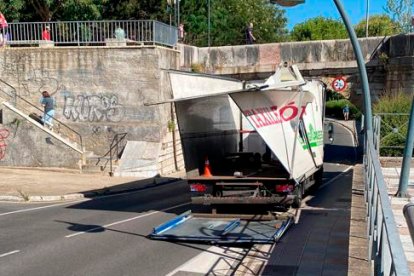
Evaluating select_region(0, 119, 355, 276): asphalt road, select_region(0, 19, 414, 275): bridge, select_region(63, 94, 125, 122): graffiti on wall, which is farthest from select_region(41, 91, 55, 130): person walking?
select_region(0, 119, 355, 276): asphalt road

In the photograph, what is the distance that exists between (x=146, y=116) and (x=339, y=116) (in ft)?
171

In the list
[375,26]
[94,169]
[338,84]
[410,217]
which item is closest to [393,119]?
[338,84]

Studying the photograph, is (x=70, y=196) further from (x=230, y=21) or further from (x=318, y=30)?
(x=318, y=30)

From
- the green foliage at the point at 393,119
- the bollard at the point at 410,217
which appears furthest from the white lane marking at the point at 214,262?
the green foliage at the point at 393,119

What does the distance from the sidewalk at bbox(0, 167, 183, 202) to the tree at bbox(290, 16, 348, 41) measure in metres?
62.1

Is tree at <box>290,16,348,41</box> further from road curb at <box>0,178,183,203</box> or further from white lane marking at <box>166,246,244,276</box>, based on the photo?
white lane marking at <box>166,246,244,276</box>

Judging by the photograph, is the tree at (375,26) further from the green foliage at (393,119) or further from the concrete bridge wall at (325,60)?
the green foliage at (393,119)

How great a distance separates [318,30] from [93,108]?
6216 cm

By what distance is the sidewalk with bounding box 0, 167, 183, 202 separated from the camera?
16.3 m

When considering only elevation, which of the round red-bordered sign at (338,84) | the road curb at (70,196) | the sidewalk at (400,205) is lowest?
the road curb at (70,196)

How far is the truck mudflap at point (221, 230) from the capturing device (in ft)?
32.2

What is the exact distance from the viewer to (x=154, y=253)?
A: 914 cm

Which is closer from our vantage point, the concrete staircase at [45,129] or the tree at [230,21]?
the concrete staircase at [45,129]

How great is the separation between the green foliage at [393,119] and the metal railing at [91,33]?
9.45 meters
